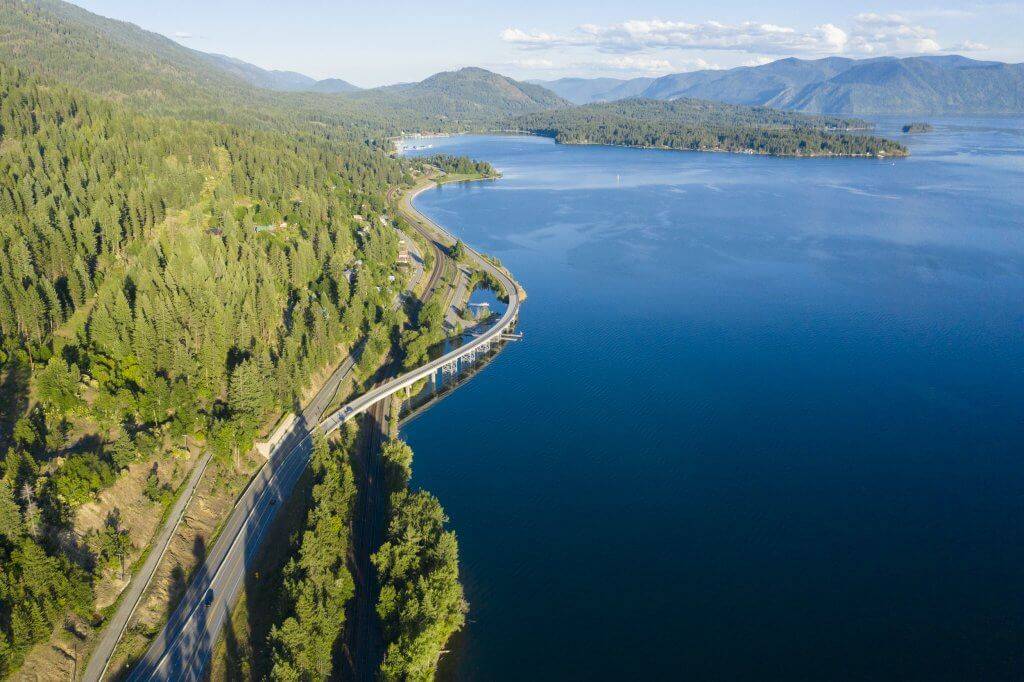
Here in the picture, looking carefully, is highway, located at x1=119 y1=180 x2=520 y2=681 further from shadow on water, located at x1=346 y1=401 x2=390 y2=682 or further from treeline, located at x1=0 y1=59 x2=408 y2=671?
shadow on water, located at x1=346 y1=401 x2=390 y2=682

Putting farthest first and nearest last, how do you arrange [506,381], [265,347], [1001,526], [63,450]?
[506,381], [265,347], [1001,526], [63,450]

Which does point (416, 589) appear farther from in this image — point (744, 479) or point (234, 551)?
point (744, 479)

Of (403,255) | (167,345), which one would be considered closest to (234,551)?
(167,345)

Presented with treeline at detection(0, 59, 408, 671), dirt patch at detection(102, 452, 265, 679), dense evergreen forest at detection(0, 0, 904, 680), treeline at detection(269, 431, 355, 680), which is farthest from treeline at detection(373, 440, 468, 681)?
treeline at detection(0, 59, 408, 671)

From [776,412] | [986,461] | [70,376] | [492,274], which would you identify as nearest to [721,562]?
[776,412]

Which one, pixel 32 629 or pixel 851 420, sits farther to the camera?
pixel 851 420

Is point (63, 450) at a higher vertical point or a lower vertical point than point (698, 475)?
higher

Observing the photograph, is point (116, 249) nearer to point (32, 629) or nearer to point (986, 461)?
point (32, 629)
